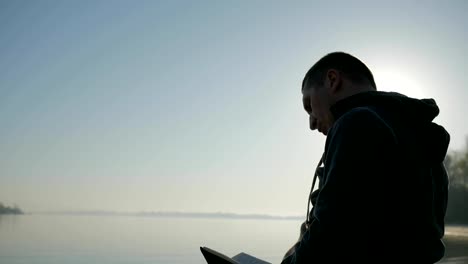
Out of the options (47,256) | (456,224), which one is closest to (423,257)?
(47,256)

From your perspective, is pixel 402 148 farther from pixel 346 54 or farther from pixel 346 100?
pixel 346 54

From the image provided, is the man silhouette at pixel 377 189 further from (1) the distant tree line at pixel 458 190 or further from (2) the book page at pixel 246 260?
(1) the distant tree line at pixel 458 190

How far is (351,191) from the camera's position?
4.83 feet

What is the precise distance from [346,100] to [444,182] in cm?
70

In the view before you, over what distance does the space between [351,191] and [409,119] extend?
0.58 metres

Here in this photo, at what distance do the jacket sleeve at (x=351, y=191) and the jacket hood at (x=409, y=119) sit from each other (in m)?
0.16

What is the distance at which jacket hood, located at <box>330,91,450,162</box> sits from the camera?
1.71 metres

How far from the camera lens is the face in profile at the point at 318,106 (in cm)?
211

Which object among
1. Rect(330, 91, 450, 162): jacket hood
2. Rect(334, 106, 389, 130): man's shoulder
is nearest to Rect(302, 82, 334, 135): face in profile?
Rect(330, 91, 450, 162): jacket hood

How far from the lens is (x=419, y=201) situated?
163cm

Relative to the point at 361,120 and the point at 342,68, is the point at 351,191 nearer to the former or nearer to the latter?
the point at 361,120

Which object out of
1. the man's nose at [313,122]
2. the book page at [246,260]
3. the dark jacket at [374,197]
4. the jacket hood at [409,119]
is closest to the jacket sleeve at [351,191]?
the dark jacket at [374,197]

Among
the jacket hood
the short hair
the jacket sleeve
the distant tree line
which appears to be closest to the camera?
the jacket sleeve

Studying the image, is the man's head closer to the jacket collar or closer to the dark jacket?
the jacket collar
